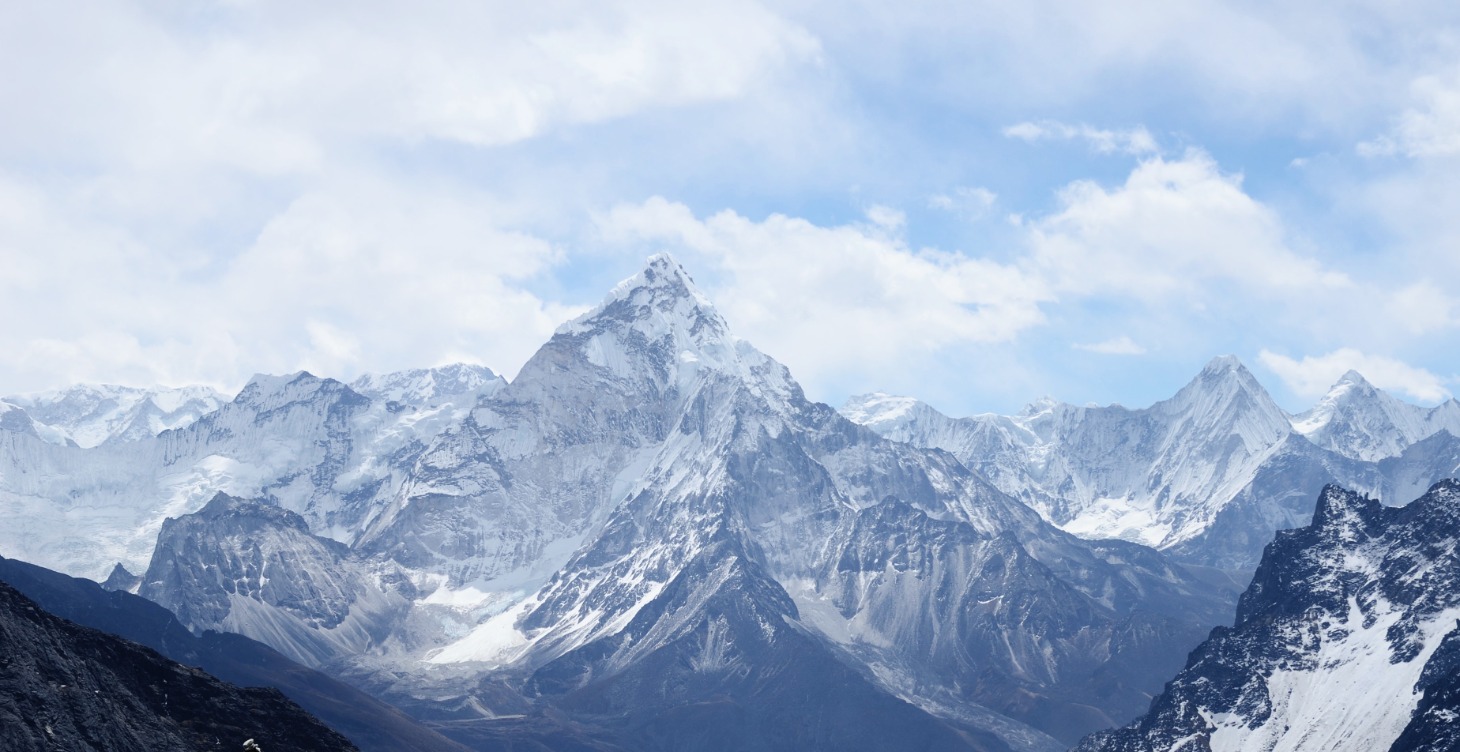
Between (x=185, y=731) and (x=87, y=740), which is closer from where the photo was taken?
(x=87, y=740)

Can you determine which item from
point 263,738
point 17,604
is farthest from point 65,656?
point 263,738

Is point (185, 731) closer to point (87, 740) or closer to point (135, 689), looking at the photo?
point (135, 689)

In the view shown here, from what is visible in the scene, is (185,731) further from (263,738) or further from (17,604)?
(17,604)

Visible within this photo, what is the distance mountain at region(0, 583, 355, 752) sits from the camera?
158125 mm

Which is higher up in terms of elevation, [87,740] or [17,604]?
[17,604]

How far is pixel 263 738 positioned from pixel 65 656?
25.0 metres

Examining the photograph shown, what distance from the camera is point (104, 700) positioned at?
171 metres

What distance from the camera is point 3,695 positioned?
155625 mm

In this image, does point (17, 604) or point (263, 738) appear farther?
point (263, 738)

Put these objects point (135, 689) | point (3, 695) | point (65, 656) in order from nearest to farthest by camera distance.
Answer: point (3, 695) < point (65, 656) < point (135, 689)

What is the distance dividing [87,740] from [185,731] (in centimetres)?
2103

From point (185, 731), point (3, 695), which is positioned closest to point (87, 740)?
point (3, 695)

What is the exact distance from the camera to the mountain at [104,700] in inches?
6225

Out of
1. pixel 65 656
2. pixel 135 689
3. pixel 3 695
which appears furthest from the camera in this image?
pixel 135 689
